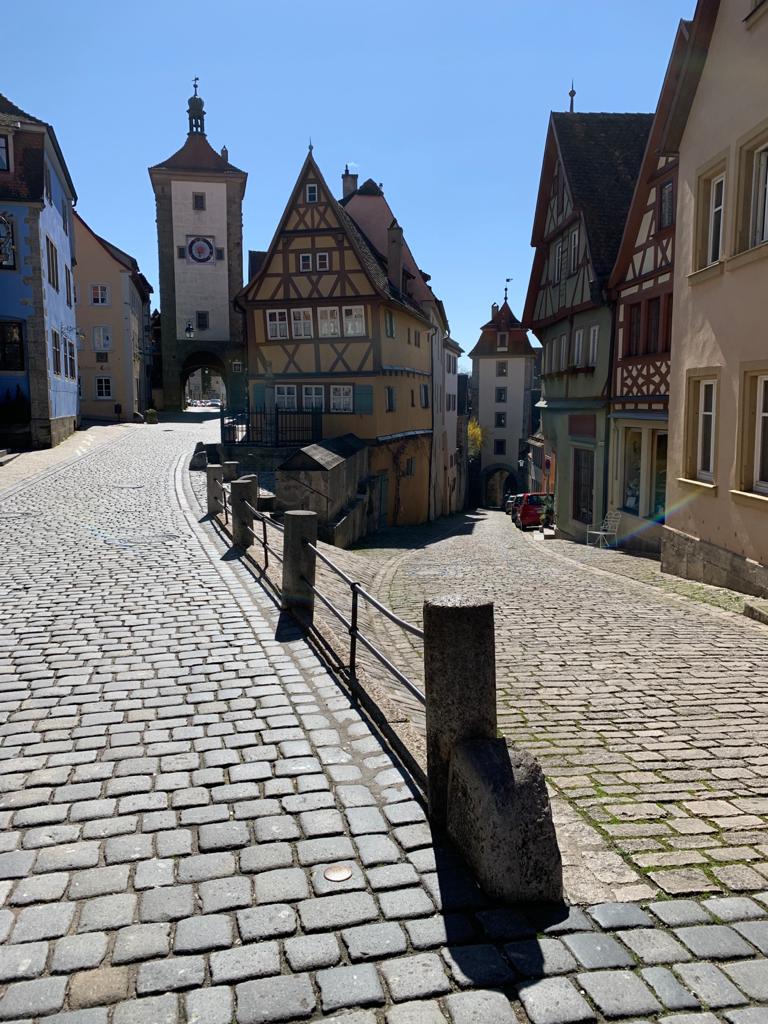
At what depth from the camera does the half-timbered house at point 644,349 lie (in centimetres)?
1839

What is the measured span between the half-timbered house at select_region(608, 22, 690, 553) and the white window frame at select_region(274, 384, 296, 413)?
38.6 feet

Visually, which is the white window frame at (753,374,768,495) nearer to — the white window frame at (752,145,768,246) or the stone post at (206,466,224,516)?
the white window frame at (752,145,768,246)

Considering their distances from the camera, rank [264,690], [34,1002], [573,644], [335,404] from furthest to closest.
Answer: [335,404] < [573,644] < [264,690] < [34,1002]

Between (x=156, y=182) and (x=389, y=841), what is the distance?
177 ft

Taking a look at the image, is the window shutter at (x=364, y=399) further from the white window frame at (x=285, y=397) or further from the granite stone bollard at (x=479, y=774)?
the granite stone bollard at (x=479, y=774)

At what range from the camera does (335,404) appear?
29.0 meters

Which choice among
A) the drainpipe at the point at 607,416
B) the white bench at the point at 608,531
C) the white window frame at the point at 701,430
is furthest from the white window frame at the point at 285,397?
the white window frame at the point at 701,430

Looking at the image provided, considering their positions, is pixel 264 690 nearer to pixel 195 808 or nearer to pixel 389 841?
pixel 195 808

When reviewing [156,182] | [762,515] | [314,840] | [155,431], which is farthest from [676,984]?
[156,182]

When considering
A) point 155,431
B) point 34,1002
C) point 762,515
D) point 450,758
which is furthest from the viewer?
point 155,431

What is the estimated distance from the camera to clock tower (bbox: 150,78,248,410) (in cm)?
5216

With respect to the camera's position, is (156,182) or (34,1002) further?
(156,182)

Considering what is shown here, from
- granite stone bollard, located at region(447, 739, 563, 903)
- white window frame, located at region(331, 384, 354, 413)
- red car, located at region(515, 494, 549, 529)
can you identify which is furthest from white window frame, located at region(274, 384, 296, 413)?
granite stone bollard, located at region(447, 739, 563, 903)

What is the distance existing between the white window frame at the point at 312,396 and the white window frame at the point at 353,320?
2.02 m
